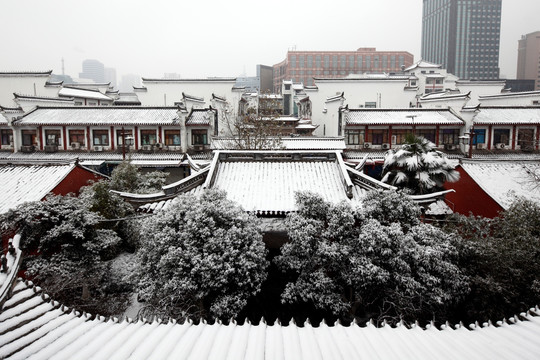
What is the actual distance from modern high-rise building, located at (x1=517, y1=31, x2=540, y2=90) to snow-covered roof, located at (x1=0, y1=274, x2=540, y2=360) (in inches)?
5355

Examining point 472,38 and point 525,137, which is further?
point 472,38

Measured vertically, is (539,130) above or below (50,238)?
above

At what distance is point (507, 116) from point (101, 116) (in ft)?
117

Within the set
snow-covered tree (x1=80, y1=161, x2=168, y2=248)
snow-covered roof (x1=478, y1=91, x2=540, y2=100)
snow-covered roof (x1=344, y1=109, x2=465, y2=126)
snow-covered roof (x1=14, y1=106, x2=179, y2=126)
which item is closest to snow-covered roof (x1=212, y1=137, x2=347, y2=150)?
snow-covered roof (x1=344, y1=109, x2=465, y2=126)

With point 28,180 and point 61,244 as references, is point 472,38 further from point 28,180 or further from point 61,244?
point 61,244

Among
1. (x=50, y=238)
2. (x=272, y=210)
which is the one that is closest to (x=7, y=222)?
(x=50, y=238)

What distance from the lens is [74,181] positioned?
1634 cm

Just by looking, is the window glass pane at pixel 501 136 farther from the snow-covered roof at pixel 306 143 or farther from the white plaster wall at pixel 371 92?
the snow-covered roof at pixel 306 143

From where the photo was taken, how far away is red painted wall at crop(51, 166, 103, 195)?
15.3 meters

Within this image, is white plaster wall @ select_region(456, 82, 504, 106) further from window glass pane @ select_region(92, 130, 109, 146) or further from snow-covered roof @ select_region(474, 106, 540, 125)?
window glass pane @ select_region(92, 130, 109, 146)

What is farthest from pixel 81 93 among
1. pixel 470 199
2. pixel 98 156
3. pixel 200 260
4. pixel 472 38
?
pixel 472 38

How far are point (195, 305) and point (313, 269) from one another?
115 inches

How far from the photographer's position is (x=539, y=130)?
3188 cm

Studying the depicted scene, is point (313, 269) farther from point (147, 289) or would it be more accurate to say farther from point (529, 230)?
point (529, 230)
